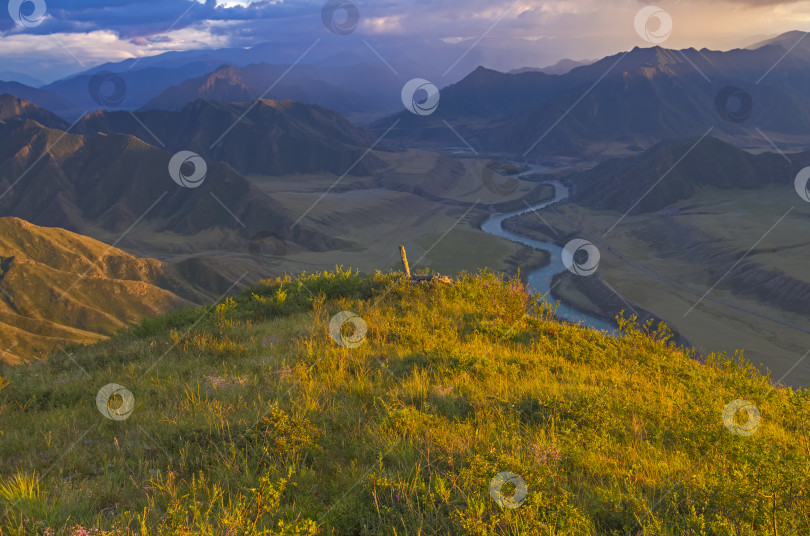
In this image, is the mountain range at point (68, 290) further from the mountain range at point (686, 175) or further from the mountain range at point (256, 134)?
the mountain range at point (256, 134)

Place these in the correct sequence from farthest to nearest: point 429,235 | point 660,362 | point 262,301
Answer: point 429,235 < point 262,301 < point 660,362

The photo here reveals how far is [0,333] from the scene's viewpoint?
117ft

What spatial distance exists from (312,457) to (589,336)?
239 inches

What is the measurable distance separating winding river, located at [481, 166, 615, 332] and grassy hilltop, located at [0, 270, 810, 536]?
27.8 meters

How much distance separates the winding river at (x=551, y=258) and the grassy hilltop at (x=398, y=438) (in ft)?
91.3

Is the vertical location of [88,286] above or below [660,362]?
above

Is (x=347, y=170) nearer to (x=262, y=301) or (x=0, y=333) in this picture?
(x=0, y=333)

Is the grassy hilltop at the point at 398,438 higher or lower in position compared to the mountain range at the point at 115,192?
lower

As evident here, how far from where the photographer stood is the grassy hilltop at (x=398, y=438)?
3.50m

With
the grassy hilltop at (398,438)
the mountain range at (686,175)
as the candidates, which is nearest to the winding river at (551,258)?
the mountain range at (686,175)

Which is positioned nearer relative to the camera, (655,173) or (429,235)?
(429,235)

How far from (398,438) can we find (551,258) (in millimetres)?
77550

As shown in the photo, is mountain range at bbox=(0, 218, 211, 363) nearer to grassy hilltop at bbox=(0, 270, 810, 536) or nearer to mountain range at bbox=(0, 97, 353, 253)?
grassy hilltop at bbox=(0, 270, 810, 536)

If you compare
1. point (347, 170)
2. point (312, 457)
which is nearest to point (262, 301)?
point (312, 457)
